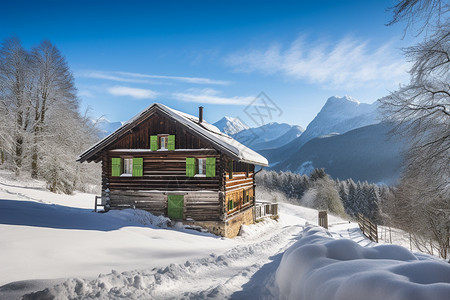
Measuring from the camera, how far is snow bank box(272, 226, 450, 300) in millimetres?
2607

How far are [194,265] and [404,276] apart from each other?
517 cm

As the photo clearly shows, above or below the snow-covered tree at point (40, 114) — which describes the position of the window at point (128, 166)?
below

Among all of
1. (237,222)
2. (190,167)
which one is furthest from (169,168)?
(237,222)

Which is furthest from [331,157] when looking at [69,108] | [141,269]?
[141,269]

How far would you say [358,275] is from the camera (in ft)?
9.98

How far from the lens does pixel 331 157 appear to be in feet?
598

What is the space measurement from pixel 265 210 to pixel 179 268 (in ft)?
64.4

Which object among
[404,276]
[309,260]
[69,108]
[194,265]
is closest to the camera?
[404,276]

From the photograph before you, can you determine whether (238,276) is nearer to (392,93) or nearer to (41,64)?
(392,93)

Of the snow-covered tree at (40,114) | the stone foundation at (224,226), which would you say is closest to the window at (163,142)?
the stone foundation at (224,226)

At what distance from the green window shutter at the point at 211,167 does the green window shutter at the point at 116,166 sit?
5613 millimetres

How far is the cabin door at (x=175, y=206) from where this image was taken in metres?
16.1

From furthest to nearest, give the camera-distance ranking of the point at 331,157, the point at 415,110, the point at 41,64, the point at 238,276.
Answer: the point at 331,157, the point at 41,64, the point at 415,110, the point at 238,276

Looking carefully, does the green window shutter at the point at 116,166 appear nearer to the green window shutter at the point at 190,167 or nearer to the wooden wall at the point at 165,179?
the wooden wall at the point at 165,179
